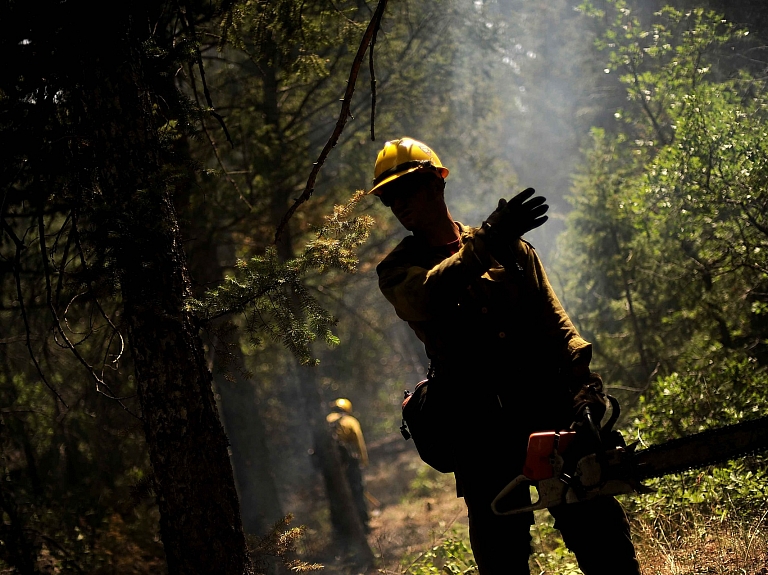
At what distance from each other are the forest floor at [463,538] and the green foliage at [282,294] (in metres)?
1.99

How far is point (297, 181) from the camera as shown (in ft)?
30.9

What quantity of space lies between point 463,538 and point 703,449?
20.7 ft

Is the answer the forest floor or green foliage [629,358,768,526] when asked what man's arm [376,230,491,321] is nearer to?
the forest floor

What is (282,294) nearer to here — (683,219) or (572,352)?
(572,352)

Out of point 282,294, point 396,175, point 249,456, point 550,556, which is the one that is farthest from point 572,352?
point 249,456

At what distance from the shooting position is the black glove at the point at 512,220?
8.27 feet

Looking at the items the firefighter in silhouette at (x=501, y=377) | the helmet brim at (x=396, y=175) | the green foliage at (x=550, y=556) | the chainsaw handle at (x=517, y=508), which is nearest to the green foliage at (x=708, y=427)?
the green foliage at (x=550, y=556)

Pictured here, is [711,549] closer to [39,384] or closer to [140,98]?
[140,98]

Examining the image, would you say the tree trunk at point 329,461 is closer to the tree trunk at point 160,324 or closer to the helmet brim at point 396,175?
the tree trunk at point 160,324

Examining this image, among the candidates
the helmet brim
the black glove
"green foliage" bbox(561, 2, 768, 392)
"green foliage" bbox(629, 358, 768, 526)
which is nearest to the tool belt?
the black glove

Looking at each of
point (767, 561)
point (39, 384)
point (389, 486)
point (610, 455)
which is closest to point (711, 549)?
point (767, 561)

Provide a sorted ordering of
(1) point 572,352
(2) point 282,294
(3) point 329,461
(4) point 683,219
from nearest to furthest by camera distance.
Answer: (1) point 572,352 → (2) point 282,294 → (4) point 683,219 → (3) point 329,461

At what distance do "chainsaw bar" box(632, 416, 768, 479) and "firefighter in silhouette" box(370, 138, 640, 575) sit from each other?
255mm

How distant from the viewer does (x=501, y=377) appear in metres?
2.82
